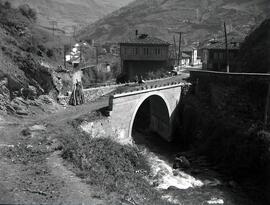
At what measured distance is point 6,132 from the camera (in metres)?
25.4

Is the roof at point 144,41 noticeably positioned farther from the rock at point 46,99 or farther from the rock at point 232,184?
the rock at point 232,184

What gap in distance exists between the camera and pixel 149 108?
1960 inches

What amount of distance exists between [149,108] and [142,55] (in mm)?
11448

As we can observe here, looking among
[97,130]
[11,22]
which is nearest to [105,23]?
[11,22]

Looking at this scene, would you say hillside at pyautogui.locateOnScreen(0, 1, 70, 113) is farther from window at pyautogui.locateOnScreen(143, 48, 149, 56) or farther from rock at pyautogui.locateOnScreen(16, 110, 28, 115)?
window at pyautogui.locateOnScreen(143, 48, 149, 56)

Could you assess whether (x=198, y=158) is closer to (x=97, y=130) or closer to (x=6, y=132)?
(x=97, y=130)

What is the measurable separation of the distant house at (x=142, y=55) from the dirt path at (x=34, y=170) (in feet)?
99.6

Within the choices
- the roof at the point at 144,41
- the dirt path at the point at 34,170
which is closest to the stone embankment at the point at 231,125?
the roof at the point at 144,41

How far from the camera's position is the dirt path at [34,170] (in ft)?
56.0

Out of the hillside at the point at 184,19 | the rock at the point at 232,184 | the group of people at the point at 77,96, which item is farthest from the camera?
the hillside at the point at 184,19

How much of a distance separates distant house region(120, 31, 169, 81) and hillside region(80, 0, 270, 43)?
197ft

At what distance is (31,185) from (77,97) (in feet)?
59.7

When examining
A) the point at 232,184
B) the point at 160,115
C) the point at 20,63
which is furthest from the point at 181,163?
the point at 20,63

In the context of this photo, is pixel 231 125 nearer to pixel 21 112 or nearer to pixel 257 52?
pixel 257 52
